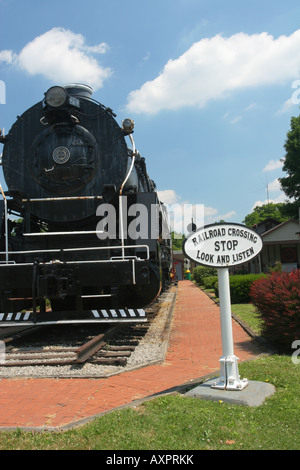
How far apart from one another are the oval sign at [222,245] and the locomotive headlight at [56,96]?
15.2 ft

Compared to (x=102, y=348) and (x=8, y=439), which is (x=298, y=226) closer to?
(x=102, y=348)

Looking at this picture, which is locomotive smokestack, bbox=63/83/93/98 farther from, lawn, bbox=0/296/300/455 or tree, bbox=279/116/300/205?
tree, bbox=279/116/300/205

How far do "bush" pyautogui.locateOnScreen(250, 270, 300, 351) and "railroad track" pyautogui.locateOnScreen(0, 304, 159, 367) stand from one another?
2.47 meters

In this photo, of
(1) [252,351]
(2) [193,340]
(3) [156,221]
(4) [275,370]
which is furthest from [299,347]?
(3) [156,221]

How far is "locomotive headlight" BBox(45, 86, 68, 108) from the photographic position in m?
8.05

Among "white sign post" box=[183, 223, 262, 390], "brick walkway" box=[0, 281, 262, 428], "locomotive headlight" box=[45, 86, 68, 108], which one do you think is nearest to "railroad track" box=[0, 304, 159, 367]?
"brick walkway" box=[0, 281, 262, 428]

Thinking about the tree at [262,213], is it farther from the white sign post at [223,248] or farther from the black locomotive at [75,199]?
the white sign post at [223,248]

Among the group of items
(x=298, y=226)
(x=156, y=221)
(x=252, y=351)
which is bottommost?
(x=252, y=351)

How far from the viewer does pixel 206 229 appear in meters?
5.11

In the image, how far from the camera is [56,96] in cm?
809

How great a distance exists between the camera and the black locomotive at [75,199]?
8.02m

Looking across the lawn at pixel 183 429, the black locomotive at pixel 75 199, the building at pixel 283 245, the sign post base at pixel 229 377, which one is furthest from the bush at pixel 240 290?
the lawn at pixel 183 429

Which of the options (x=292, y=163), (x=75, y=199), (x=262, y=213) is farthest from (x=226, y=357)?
(x=262, y=213)
